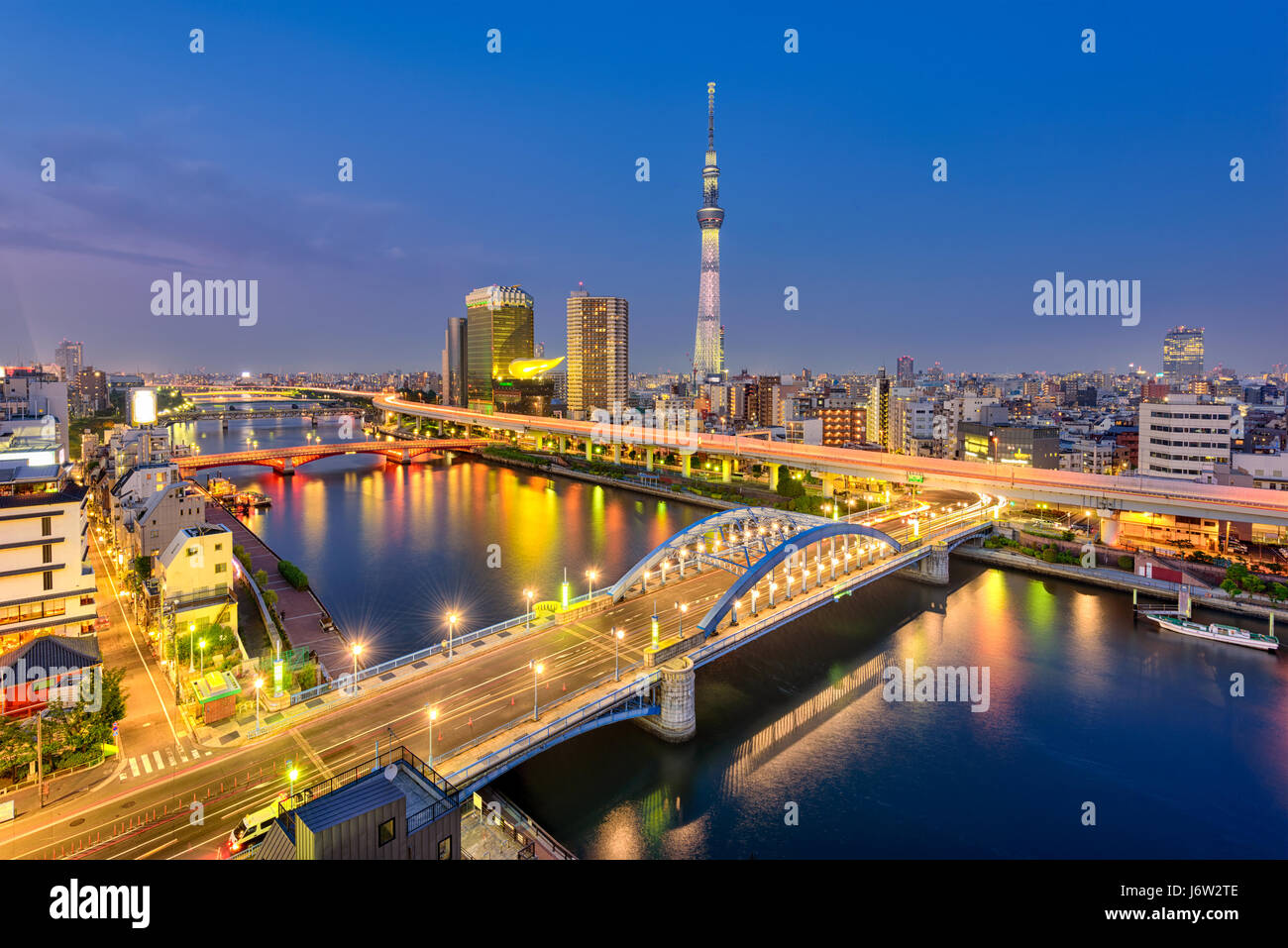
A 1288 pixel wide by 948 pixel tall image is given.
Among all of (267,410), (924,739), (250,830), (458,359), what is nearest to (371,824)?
(250,830)

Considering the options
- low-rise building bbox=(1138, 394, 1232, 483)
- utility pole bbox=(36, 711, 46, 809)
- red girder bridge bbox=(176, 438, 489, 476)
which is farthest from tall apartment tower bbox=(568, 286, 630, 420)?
utility pole bbox=(36, 711, 46, 809)

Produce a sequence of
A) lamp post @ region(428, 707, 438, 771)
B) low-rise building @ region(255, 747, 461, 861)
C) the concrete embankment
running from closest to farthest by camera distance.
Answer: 1. low-rise building @ region(255, 747, 461, 861)
2. lamp post @ region(428, 707, 438, 771)
3. the concrete embankment

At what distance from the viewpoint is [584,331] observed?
99.9 m

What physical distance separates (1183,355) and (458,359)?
131 meters

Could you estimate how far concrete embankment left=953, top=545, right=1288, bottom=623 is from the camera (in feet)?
73.1

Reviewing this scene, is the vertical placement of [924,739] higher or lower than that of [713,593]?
lower

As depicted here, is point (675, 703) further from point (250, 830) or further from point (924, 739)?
point (250, 830)

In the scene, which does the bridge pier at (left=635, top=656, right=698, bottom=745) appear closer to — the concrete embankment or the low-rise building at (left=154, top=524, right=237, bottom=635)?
the low-rise building at (left=154, top=524, right=237, bottom=635)

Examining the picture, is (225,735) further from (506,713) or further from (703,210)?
(703,210)

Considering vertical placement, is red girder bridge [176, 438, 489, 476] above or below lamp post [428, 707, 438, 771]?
above

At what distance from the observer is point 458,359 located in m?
115

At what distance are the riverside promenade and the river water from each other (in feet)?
3.72
